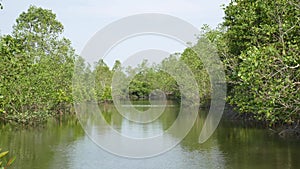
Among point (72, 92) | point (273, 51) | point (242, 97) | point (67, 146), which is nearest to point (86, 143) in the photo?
point (67, 146)

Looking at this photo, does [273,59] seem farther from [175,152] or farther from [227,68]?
[227,68]

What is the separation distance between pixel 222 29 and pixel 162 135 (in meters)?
10.2

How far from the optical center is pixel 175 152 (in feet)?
54.8

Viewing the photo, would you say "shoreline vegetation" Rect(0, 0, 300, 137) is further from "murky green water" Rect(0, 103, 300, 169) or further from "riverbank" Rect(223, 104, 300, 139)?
"murky green water" Rect(0, 103, 300, 169)

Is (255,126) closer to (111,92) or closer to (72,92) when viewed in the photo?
(72,92)

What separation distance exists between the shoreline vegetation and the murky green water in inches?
52.1

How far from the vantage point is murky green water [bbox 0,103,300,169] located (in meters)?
13.9

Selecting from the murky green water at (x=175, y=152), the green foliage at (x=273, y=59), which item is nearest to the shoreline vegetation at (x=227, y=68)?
the green foliage at (x=273, y=59)

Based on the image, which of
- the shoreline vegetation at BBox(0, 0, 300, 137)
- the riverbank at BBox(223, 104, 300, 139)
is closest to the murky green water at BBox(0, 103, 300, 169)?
the riverbank at BBox(223, 104, 300, 139)

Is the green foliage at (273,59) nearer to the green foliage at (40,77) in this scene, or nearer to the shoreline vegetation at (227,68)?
the shoreline vegetation at (227,68)

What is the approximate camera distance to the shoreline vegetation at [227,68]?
11.4m

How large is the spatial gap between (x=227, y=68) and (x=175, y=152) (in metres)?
6.41

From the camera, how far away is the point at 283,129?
19.2 meters

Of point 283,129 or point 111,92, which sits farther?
point 111,92
